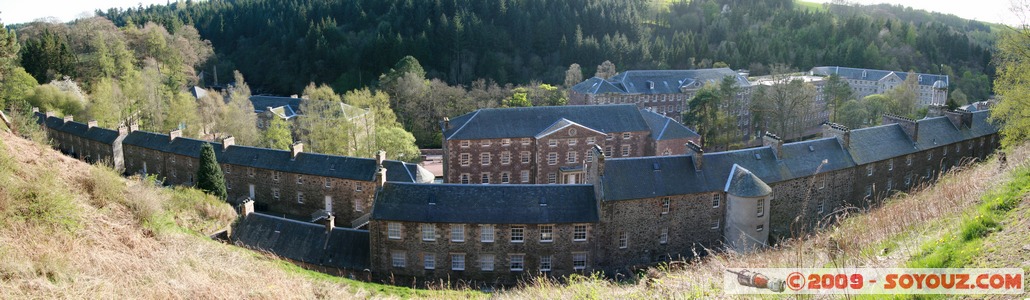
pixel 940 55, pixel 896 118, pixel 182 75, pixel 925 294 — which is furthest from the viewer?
pixel 940 55

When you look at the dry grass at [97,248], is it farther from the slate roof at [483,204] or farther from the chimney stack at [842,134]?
the chimney stack at [842,134]

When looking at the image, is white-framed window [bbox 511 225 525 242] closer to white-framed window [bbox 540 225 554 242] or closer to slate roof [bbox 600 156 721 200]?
white-framed window [bbox 540 225 554 242]

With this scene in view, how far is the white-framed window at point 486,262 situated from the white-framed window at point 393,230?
11.3 feet

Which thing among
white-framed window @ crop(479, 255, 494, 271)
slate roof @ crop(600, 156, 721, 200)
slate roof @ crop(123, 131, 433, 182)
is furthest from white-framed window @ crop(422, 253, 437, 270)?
slate roof @ crop(600, 156, 721, 200)

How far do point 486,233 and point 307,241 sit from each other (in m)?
7.77

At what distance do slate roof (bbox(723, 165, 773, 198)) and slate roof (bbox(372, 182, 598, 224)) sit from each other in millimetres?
6202

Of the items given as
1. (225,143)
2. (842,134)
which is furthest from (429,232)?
(842,134)

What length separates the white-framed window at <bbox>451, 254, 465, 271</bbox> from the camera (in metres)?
26.7

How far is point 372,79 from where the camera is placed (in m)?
79.8

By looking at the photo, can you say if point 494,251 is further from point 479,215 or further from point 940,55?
point 940,55

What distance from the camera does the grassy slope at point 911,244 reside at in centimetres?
1092

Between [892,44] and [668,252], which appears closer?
[668,252]

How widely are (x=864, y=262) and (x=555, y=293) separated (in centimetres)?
584

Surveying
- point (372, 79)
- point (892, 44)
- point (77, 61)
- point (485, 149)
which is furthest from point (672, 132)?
point (892, 44)
